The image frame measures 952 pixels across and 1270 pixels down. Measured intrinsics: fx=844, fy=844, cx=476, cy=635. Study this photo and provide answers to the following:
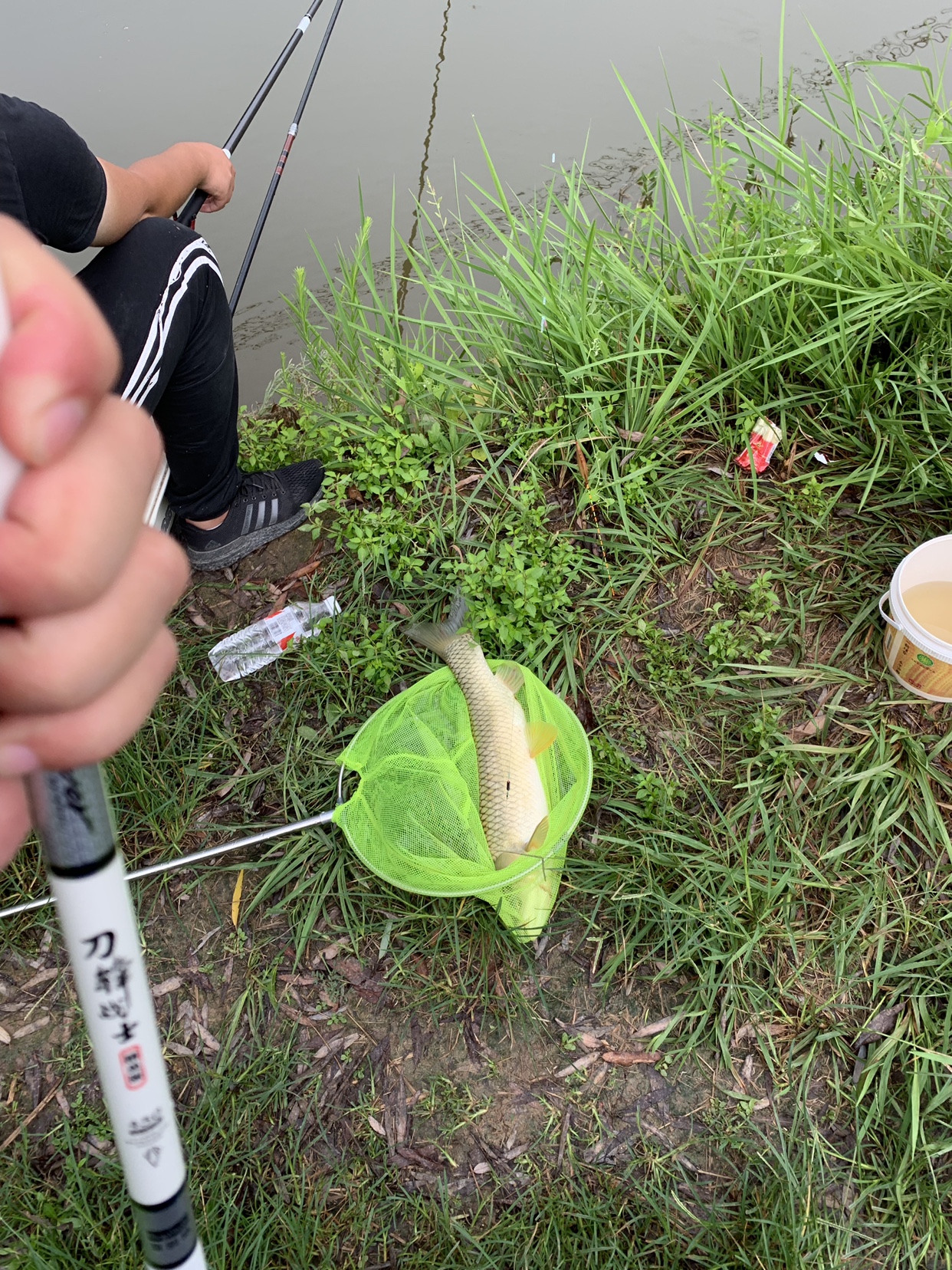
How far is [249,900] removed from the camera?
2.12 meters

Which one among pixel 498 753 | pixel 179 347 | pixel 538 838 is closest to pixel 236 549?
pixel 179 347

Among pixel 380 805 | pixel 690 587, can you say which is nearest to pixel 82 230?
pixel 380 805

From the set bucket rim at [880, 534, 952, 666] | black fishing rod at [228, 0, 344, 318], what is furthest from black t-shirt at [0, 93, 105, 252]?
bucket rim at [880, 534, 952, 666]

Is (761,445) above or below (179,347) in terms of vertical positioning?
below

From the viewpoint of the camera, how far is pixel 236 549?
8.88ft

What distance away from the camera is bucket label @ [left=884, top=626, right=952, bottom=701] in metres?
1.98

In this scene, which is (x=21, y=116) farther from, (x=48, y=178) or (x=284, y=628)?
(x=284, y=628)

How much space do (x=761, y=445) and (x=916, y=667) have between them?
30.2 inches

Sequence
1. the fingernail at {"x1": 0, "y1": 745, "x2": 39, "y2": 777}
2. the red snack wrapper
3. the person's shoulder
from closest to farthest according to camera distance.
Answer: the fingernail at {"x1": 0, "y1": 745, "x2": 39, "y2": 777} < the person's shoulder < the red snack wrapper

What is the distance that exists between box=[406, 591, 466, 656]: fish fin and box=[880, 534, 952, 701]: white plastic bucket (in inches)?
42.1

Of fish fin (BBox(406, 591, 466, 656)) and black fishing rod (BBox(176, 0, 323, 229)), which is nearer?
fish fin (BBox(406, 591, 466, 656))

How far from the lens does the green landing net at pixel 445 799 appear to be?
192 cm

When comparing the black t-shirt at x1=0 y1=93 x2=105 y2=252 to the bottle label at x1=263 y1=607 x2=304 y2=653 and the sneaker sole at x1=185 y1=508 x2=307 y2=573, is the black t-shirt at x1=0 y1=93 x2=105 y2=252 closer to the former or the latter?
the sneaker sole at x1=185 y1=508 x2=307 y2=573

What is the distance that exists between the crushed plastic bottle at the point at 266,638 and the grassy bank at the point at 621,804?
0.06 metres
